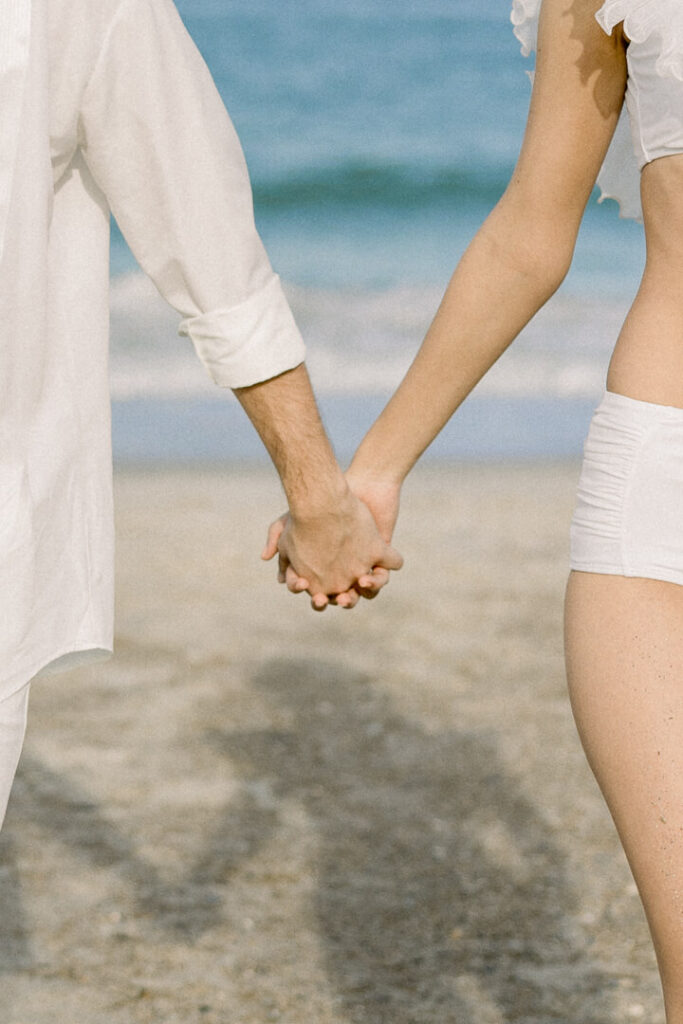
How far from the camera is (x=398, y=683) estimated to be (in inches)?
179

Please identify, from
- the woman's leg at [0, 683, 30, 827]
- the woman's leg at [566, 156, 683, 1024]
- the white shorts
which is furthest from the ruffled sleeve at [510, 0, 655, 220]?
the woman's leg at [0, 683, 30, 827]

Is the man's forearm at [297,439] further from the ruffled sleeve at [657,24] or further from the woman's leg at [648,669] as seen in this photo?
the ruffled sleeve at [657,24]

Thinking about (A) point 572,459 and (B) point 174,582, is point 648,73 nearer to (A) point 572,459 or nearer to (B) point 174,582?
(B) point 174,582

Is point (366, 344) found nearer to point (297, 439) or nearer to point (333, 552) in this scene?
point (333, 552)

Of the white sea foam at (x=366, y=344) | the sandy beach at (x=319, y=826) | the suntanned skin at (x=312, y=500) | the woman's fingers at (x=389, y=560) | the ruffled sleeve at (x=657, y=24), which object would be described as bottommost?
the white sea foam at (x=366, y=344)

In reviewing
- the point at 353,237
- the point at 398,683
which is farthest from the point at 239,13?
the point at 398,683

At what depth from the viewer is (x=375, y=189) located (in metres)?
14.6

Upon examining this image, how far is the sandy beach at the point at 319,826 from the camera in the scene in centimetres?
288

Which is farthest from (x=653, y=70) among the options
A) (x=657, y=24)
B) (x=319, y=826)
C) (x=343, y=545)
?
(x=319, y=826)

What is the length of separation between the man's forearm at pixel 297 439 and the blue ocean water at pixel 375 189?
7043 millimetres

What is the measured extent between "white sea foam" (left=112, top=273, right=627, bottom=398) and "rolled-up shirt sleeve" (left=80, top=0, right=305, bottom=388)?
7535 millimetres

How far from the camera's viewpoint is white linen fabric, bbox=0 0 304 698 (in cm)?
146

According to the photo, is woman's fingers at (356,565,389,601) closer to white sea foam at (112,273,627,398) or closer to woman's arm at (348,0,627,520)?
woman's arm at (348,0,627,520)

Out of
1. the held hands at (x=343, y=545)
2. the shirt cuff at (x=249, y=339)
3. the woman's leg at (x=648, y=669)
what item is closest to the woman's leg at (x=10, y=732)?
the shirt cuff at (x=249, y=339)
